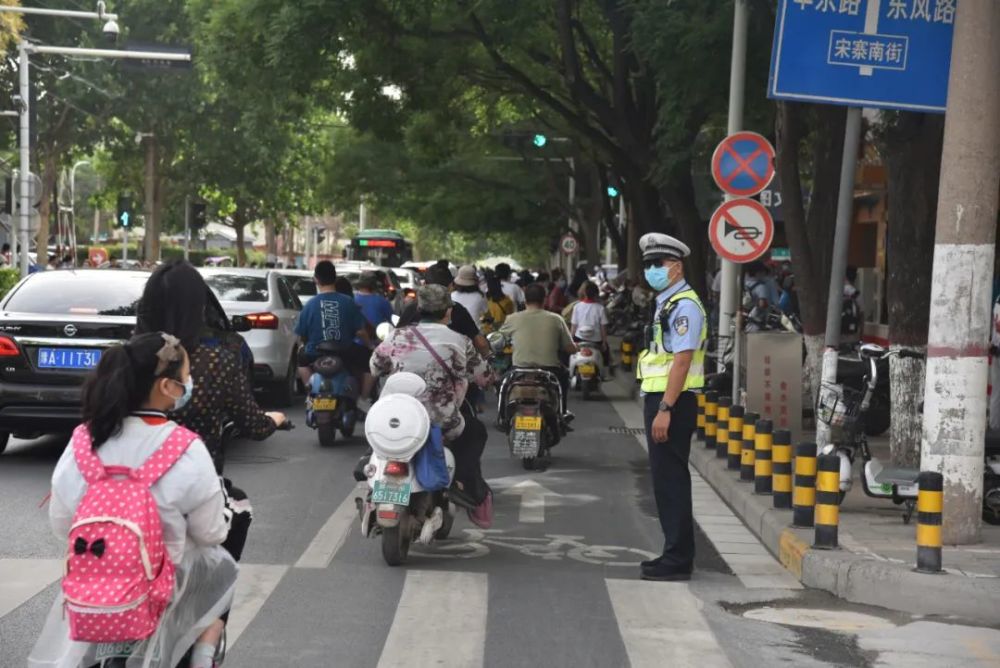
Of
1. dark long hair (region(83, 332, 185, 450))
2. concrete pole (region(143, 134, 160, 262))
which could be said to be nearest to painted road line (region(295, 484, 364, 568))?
dark long hair (region(83, 332, 185, 450))

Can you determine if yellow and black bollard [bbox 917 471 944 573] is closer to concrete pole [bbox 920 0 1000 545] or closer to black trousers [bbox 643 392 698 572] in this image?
concrete pole [bbox 920 0 1000 545]

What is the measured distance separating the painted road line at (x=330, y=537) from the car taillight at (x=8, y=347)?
2920mm

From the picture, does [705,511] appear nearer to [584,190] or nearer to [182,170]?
[584,190]

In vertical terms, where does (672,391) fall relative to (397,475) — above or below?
above

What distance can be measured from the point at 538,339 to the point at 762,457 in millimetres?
3150

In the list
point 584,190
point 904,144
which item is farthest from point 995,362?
point 584,190

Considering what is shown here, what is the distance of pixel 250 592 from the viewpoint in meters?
8.10

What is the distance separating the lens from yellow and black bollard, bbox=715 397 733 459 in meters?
14.2

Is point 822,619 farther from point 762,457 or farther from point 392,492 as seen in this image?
point 762,457

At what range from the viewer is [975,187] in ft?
30.7

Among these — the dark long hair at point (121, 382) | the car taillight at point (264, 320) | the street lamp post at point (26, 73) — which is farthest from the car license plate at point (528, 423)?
the street lamp post at point (26, 73)

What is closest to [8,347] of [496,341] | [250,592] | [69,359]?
[69,359]

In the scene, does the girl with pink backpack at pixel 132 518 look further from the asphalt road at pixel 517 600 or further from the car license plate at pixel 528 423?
the car license plate at pixel 528 423

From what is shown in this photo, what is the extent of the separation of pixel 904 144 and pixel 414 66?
1515cm
